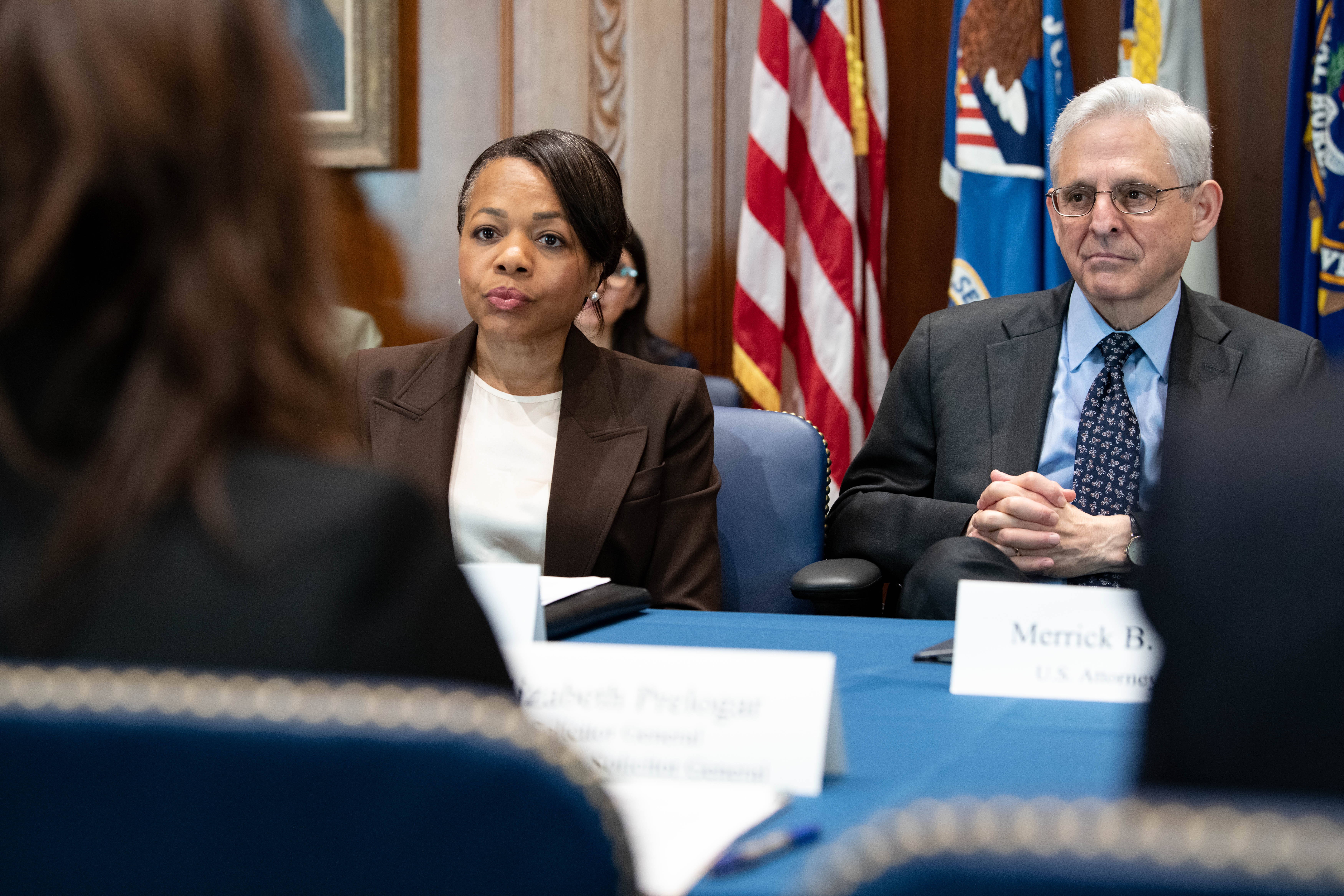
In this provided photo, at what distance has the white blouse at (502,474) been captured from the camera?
6.81ft

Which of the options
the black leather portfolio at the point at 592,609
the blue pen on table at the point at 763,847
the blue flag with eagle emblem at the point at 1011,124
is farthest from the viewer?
the blue flag with eagle emblem at the point at 1011,124

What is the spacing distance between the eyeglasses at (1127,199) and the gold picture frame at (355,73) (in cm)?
280

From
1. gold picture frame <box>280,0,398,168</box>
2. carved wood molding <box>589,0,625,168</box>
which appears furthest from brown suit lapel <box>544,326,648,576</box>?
gold picture frame <box>280,0,398,168</box>

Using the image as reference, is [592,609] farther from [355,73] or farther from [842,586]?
[355,73]

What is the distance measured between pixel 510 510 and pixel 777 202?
207 centimetres

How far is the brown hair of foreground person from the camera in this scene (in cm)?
61

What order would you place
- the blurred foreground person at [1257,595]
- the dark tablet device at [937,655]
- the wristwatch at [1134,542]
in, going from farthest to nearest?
the wristwatch at [1134,542] < the dark tablet device at [937,655] < the blurred foreground person at [1257,595]

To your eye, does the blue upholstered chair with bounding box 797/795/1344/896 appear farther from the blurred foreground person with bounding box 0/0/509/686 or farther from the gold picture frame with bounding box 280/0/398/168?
the gold picture frame with bounding box 280/0/398/168

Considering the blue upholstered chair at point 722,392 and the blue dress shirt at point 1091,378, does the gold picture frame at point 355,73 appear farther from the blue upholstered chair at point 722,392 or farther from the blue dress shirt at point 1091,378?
the blue dress shirt at point 1091,378

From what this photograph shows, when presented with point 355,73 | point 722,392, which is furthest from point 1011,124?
point 355,73

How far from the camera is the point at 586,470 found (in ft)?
6.89

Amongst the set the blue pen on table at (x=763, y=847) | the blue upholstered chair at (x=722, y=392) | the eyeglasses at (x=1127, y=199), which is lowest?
the blue upholstered chair at (x=722, y=392)

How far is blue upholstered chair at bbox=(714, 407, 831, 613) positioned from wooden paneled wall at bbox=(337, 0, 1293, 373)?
192cm

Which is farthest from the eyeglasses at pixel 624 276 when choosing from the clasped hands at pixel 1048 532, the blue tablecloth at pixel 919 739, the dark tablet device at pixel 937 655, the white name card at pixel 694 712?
the white name card at pixel 694 712
